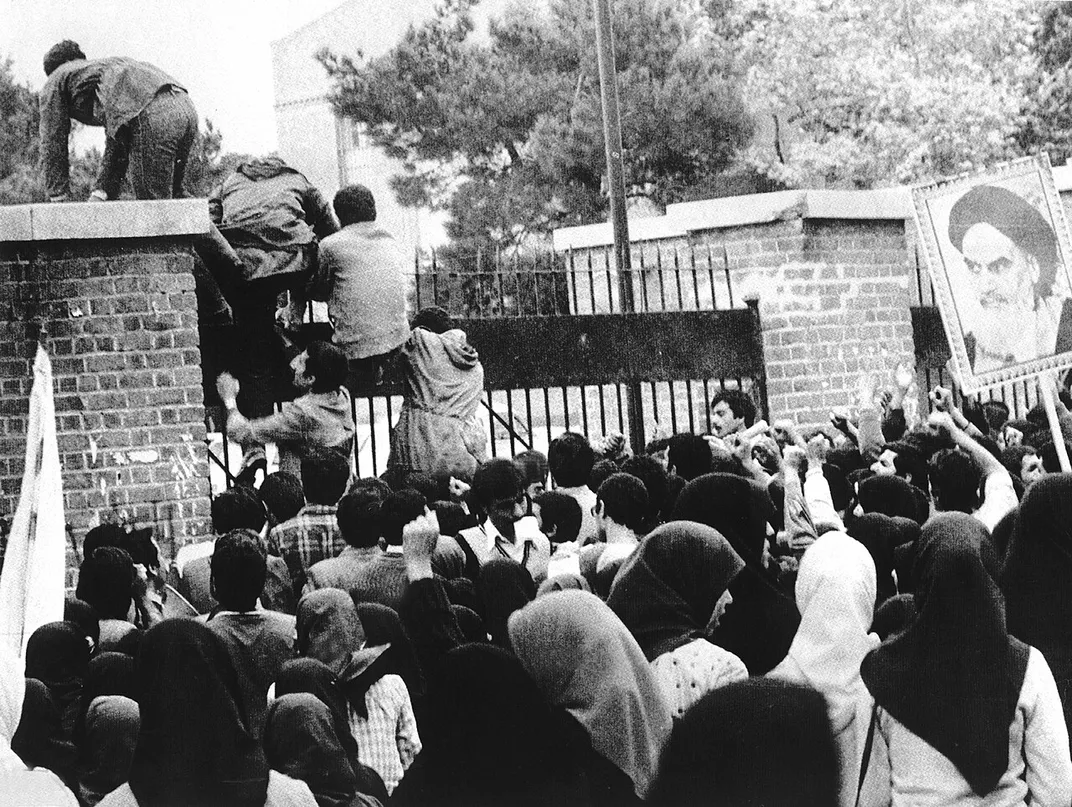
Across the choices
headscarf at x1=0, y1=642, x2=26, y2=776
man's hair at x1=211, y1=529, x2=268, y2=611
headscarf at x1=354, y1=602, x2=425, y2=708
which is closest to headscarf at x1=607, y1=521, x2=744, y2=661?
headscarf at x1=354, y1=602, x2=425, y2=708

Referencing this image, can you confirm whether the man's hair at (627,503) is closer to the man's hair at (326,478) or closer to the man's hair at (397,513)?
the man's hair at (397,513)

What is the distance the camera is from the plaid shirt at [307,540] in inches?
265

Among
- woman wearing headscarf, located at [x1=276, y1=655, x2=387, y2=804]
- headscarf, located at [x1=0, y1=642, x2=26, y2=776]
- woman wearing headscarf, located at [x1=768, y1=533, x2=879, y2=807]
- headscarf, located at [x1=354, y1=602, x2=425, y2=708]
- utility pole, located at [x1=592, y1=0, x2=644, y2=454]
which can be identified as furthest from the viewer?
utility pole, located at [x1=592, y1=0, x2=644, y2=454]

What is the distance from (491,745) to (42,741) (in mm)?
1147

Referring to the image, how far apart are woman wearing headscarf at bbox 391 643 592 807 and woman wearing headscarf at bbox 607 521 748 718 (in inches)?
21.4

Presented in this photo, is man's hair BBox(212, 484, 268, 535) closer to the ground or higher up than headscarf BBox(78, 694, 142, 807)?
higher up

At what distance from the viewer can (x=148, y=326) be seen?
28.6 ft

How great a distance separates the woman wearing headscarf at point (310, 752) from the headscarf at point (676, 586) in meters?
0.90

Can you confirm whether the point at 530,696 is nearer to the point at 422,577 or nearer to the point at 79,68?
the point at 422,577

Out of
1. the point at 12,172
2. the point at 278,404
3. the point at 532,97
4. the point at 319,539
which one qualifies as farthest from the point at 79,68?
the point at 532,97

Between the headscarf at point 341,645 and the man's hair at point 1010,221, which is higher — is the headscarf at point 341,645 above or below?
below

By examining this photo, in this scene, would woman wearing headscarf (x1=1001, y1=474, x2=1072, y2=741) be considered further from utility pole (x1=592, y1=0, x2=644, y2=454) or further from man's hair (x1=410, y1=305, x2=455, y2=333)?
utility pole (x1=592, y1=0, x2=644, y2=454)

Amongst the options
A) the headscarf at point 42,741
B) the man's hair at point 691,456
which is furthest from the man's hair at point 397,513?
the headscarf at point 42,741

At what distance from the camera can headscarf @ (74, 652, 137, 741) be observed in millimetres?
4574
